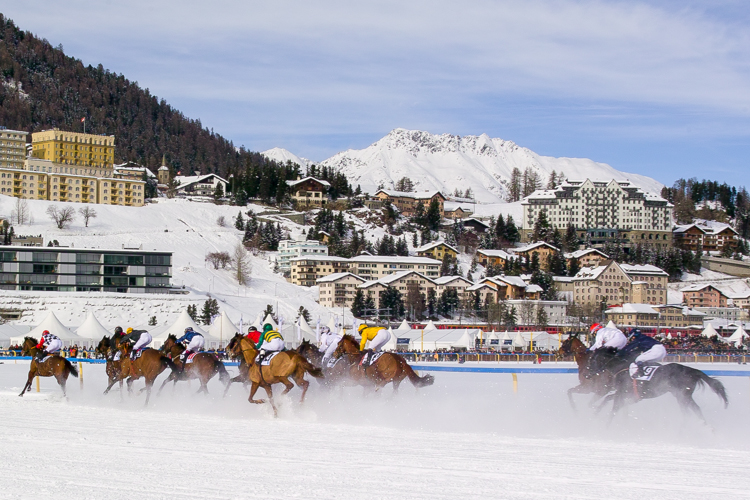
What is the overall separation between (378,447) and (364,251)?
400 feet

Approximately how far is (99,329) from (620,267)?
301ft

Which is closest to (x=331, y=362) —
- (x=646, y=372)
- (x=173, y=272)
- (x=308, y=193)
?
(x=646, y=372)

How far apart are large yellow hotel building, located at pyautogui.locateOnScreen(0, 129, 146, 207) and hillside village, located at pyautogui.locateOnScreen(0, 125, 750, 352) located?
0.27m

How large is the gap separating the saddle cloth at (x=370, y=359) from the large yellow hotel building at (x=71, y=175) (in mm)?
133044

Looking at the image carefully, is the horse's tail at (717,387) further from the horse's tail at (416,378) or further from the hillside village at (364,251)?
the hillside village at (364,251)

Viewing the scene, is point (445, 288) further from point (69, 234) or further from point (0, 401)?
point (0, 401)

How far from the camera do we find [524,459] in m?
10.7

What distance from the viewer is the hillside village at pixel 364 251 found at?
305 feet

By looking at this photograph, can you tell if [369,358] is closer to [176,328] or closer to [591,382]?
[591,382]

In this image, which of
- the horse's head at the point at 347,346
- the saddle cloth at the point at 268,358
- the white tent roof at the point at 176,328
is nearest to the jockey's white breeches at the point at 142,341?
the saddle cloth at the point at 268,358

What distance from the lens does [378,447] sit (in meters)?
11.6

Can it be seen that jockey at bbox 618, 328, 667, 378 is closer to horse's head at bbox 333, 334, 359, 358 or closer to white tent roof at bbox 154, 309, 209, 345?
horse's head at bbox 333, 334, 359, 358

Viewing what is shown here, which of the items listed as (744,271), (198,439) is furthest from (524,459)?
(744,271)

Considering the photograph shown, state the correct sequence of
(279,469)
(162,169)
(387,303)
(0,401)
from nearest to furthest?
(279,469)
(0,401)
(387,303)
(162,169)
